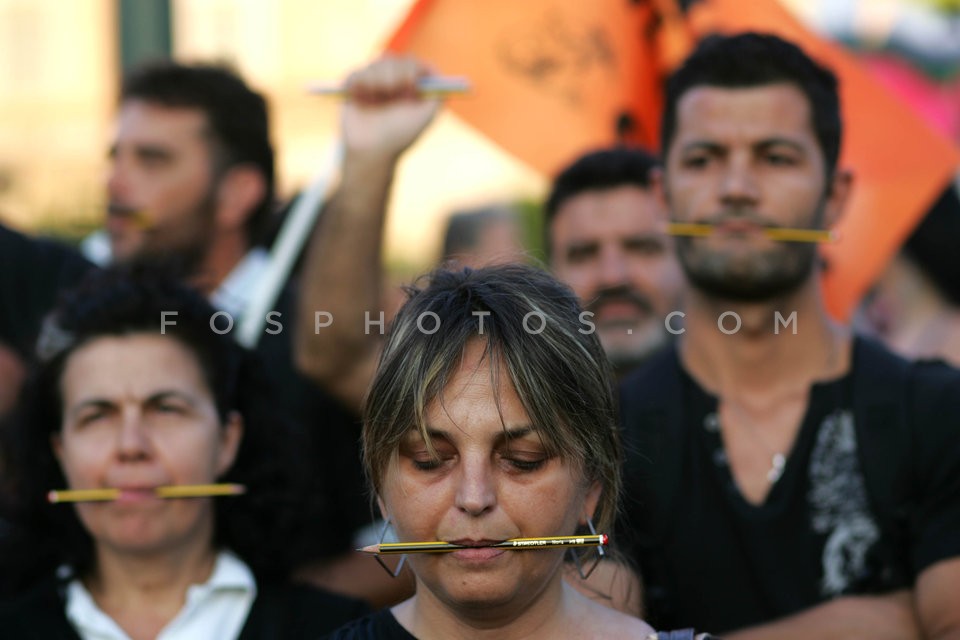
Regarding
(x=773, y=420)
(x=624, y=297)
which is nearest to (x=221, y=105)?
(x=624, y=297)

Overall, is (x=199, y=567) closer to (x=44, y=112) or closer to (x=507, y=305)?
(x=507, y=305)

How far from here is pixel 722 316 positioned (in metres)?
3.97

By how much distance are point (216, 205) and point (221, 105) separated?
0.44m

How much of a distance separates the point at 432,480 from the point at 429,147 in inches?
916

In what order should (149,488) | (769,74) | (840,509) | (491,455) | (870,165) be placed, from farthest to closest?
(870,165), (769,74), (840,509), (149,488), (491,455)

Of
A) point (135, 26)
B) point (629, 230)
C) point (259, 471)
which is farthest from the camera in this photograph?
point (135, 26)

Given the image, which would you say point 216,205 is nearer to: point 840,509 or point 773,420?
point 773,420

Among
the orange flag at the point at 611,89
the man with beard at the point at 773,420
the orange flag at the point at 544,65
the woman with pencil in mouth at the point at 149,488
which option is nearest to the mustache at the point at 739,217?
the man with beard at the point at 773,420

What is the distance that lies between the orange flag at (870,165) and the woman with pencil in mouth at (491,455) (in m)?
2.20

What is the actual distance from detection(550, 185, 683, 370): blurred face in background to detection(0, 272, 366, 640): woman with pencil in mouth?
1334 mm

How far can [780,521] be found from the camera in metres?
3.62

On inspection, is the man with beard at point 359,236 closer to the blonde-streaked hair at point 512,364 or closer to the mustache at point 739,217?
the mustache at point 739,217

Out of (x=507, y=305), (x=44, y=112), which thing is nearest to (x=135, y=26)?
(x=507, y=305)

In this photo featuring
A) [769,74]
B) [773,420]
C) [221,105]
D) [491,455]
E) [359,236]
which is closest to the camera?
[491,455]
